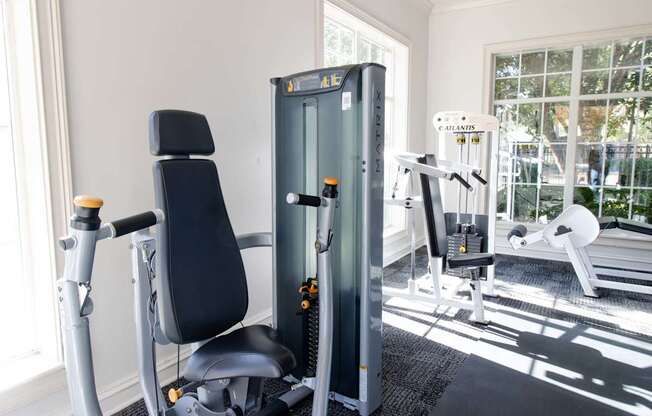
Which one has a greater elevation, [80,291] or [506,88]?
[506,88]

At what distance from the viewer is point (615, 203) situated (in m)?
4.86

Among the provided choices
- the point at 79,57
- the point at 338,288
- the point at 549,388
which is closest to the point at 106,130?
the point at 79,57

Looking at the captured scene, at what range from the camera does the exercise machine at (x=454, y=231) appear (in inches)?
120

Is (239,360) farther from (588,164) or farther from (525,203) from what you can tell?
(588,164)

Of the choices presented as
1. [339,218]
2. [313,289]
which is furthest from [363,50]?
[313,289]

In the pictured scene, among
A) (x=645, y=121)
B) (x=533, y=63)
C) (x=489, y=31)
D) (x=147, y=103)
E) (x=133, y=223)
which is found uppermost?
(x=489, y=31)

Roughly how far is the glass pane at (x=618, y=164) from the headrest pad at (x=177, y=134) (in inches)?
188

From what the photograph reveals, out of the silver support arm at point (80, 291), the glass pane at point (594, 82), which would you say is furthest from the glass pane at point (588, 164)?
the silver support arm at point (80, 291)

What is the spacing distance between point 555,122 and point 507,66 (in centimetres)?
89

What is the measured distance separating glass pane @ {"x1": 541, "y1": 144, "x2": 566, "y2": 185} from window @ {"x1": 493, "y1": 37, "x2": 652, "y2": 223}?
11 mm

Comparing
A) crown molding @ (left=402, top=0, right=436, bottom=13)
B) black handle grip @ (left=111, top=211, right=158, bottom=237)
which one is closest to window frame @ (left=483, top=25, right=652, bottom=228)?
crown molding @ (left=402, top=0, right=436, bottom=13)

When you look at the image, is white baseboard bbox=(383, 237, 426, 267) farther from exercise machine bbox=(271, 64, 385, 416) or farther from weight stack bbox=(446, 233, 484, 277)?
exercise machine bbox=(271, 64, 385, 416)

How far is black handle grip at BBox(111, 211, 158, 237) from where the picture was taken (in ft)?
3.97

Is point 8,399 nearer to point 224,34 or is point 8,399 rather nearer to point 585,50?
point 224,34
